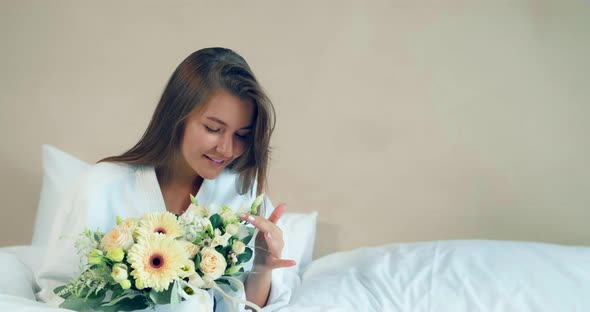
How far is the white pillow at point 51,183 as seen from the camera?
199 centimetres

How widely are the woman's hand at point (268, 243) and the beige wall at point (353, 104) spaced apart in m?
0.72

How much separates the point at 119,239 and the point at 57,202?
0.91m

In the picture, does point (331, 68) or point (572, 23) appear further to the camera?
point (331, 68)

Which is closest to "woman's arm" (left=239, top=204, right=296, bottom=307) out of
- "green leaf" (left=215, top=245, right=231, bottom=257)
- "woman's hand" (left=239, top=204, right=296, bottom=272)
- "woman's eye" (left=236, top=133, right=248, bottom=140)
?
"woman's hand" (left=239, top=204, right=296, bottom=272)

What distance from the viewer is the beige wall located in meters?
2.11

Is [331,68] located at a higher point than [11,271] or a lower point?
higher

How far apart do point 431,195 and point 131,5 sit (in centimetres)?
119

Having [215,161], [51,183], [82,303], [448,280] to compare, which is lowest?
[448,280]

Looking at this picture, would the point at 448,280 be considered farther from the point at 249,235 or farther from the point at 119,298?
the point at 119,298

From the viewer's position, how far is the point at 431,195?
2180 mm

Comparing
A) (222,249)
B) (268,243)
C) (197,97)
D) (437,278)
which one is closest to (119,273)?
(222,249)

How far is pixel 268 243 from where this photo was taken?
4.78ft

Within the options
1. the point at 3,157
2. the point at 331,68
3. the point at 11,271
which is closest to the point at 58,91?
the point at 3,157

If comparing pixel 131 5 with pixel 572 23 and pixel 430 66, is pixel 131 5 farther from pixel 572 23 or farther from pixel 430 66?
pixel 572 23
